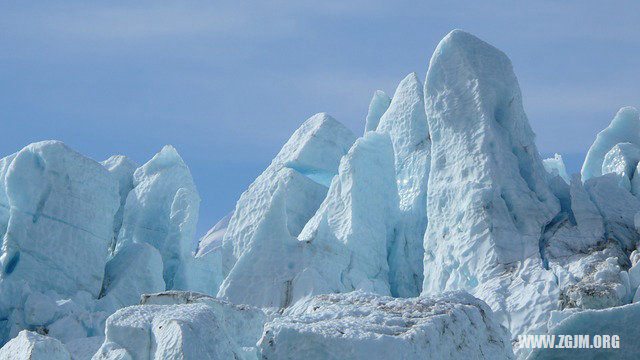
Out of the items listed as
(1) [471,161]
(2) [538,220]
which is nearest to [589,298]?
(2) [538,220]

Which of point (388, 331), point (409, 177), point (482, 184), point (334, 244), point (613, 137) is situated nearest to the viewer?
point (388, 331)

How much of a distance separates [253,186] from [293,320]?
13.1 m

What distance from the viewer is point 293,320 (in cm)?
788

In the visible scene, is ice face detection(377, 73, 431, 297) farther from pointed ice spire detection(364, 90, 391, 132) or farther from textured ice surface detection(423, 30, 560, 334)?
textured ice surface detection(423, 30, 560, 334)

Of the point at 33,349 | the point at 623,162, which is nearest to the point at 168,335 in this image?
the point at 33,349

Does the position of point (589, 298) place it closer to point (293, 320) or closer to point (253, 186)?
point (293, 320)

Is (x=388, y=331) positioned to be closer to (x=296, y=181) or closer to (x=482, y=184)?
(x=482, y=184)

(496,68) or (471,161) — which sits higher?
(496,68)

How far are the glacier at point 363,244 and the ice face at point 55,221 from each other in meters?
0.03

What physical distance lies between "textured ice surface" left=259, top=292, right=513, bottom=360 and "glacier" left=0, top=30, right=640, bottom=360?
0.02 metres

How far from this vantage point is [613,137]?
20391 mm

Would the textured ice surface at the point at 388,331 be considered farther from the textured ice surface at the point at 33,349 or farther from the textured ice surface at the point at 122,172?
the textured ice surface at the point at 122,172

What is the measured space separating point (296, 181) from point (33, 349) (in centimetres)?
1085

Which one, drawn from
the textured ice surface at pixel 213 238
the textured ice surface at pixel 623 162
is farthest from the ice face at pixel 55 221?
the textured ice surface at pixel 213 238
